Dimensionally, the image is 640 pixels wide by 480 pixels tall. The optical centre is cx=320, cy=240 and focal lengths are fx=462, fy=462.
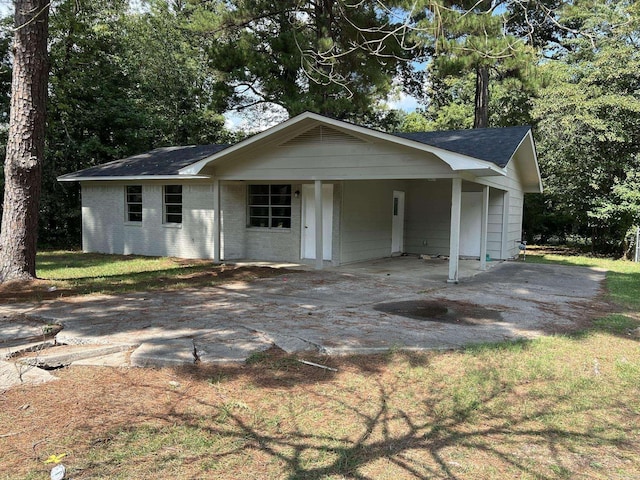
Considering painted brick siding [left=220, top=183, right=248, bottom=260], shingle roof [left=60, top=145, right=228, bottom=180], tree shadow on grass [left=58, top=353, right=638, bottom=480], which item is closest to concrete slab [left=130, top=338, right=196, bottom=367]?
tree shadow on grass [left=58, top=353, right=638, bottom=480]

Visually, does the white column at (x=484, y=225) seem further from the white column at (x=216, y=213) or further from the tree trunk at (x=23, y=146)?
the tree trunk at (x=23, y=146)

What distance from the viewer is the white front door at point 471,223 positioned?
1323 cm

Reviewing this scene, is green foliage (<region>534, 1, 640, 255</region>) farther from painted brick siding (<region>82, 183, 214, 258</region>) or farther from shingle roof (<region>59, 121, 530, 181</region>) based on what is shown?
painted brick siding (<region>82, 183, 214, 258</region>)

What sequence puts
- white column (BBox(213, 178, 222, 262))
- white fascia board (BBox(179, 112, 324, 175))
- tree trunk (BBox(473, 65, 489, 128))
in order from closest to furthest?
white fascia board (BBox(179, 112, 324, 175)) < white column (BBox(213, 178, 222, 262)) < tree trunk (BBox(473, 65, 489, 128))

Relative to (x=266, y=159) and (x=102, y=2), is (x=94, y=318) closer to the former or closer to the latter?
(x=266, y=159)

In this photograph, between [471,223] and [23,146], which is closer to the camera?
[23,146]

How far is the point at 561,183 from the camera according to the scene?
1798cm

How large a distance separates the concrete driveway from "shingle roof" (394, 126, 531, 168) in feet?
8.42

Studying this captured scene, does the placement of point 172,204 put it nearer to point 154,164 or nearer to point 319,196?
point 154,164

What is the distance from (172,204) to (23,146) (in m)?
6.00

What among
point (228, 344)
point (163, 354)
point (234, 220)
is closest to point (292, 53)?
point (234, 220)

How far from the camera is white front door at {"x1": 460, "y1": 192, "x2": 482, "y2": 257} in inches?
521

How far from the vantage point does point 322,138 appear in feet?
33.5

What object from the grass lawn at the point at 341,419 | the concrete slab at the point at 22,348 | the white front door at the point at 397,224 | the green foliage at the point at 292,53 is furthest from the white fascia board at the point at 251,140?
the concrete slab at the point at 22,348
